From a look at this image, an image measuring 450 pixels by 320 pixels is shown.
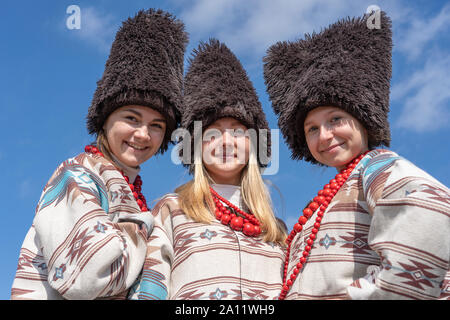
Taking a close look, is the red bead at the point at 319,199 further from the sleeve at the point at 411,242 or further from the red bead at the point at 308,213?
the sleeve at the point at 411,242

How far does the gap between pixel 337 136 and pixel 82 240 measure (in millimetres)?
1721

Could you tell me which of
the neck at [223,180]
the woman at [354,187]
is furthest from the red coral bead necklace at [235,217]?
the woman at [354,187]

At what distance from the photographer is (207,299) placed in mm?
2916

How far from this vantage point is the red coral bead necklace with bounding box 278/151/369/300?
9.58 feet

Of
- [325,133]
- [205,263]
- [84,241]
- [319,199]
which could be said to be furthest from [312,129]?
[84,241]

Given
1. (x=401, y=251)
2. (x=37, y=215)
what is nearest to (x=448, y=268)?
(x=401, y=251)

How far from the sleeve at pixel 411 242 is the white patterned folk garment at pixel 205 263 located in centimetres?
90

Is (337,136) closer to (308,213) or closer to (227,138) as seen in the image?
(308,213)

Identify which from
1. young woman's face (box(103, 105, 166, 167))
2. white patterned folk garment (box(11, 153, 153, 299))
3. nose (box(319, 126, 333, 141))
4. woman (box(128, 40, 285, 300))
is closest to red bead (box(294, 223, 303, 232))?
woman (box(128, 40, 285, 300))

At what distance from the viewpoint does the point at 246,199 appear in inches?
144

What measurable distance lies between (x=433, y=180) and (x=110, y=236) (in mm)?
1723

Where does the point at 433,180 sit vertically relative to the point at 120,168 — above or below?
below

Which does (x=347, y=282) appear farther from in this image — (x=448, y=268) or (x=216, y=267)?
(x=216, y=267)

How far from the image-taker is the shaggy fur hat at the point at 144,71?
363cm
